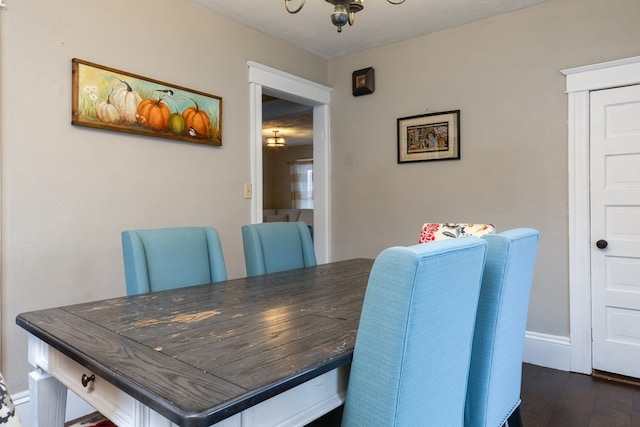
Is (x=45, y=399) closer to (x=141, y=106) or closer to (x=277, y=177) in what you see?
(x=141, y=106)

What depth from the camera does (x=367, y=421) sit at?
860mm

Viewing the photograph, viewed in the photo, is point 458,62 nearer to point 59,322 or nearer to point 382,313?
point 382,313

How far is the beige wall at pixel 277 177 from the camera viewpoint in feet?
28.9

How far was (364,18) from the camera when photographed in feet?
9.64

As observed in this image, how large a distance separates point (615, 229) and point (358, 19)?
7.26ft

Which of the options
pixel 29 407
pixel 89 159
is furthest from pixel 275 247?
pixel 29 407

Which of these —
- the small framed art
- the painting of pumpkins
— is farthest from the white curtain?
the painting of pumpkins

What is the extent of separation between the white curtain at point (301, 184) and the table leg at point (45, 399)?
727 cm

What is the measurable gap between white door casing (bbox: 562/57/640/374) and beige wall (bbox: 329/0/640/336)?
1.9 inches

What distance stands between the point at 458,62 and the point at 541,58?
0.57 metres

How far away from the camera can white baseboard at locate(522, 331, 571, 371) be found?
266 centimetres

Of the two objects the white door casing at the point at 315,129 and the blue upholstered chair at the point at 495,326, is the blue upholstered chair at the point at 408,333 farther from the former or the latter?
the white door casing at the point at 315,129

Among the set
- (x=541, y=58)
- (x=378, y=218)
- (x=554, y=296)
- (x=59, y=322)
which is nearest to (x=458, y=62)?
(x=541, y=58)

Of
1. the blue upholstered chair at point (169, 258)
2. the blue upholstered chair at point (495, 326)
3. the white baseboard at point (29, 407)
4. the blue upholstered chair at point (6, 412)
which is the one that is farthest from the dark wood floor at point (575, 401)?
the white baseboard at point (29, 407)
